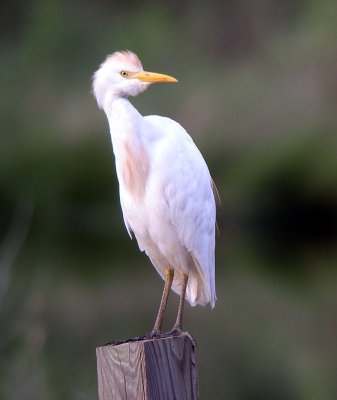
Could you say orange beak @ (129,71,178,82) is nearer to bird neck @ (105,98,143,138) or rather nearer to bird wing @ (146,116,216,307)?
bird neck @ (105,98,143,138)

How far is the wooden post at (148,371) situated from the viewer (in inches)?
52.3

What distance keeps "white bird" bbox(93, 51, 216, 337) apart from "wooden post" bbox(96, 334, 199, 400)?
57cm

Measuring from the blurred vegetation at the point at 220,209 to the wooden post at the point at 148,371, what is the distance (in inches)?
32.7

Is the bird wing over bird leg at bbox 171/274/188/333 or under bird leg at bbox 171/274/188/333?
over

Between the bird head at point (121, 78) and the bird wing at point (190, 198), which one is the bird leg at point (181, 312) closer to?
the bird wing at point (190, 198)

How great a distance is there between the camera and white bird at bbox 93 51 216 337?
1.99 m

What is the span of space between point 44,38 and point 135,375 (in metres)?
13.3

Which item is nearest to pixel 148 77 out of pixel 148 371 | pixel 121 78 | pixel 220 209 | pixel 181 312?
pixel 121 78

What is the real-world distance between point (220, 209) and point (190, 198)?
9276 mm

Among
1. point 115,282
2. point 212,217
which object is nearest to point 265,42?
point 115,282

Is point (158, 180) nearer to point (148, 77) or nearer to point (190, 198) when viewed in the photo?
point (190, 198)

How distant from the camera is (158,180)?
6.63 feet

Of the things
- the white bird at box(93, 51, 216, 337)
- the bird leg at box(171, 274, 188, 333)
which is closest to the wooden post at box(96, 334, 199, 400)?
the bird leg at box(171, 274, 188, 333)

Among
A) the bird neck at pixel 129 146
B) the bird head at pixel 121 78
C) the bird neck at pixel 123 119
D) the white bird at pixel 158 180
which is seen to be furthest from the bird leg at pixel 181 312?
the bird head at pixel 121 78
